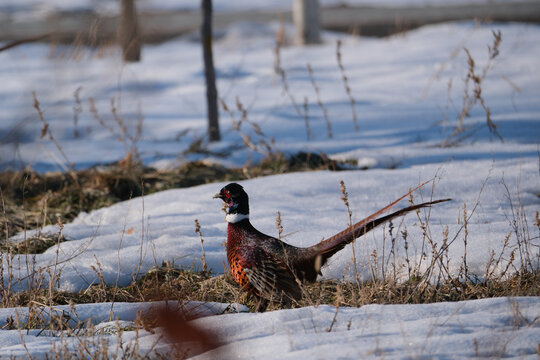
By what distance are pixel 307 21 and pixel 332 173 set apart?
7.13m

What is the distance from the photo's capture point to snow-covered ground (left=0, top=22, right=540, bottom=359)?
2275 mm

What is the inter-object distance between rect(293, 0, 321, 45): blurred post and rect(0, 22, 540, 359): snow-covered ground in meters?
0.46

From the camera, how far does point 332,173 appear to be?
4.91m

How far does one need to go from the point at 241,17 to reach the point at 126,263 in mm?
12974

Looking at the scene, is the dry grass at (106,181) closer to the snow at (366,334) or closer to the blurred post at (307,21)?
the snow at (366,334)

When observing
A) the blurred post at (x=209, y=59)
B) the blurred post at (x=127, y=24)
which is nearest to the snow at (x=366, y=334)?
the blurred post at (x=209, y=59)

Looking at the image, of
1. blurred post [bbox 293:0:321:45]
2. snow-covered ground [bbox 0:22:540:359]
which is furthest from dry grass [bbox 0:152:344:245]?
blurred post [bbox 293:0:321:45]

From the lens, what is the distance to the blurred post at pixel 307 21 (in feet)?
37.4

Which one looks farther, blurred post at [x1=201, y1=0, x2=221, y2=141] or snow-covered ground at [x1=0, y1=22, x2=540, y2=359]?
blurred post at [x1=201, y1=0, x2=221, y2=141]

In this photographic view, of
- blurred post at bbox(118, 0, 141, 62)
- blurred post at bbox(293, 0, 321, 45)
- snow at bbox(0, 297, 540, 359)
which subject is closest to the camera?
snow at bbox(0, 297, 540, 359)

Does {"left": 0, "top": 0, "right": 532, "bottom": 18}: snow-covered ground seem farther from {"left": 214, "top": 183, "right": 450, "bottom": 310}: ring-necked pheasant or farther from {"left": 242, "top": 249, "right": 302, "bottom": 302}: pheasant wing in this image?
{"left": 242, "top": 249, "right": 302, "bottom": 302}: pheasant wing

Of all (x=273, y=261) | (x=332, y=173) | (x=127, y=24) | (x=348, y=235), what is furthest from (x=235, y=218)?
(x=127, y=24)

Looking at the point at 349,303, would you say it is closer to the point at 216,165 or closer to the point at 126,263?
the point at 126,263

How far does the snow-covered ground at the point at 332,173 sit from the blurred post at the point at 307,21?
46cm
